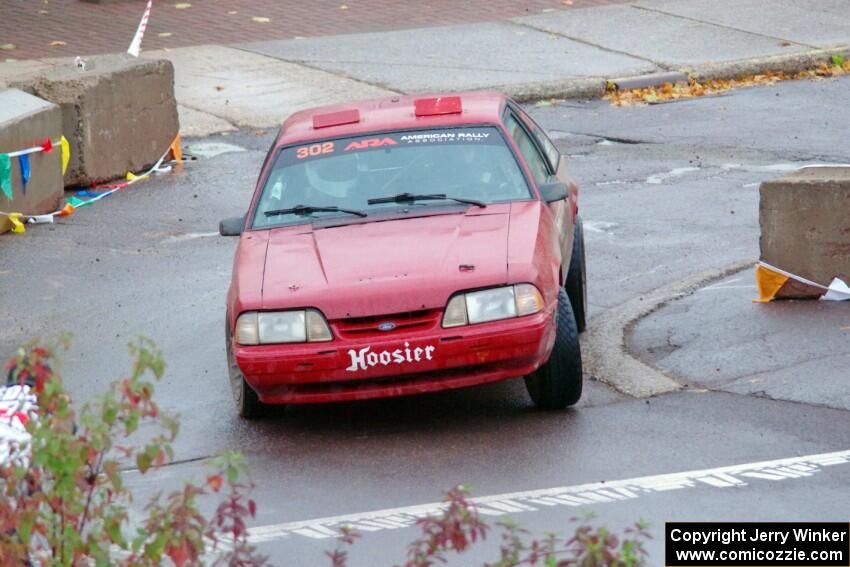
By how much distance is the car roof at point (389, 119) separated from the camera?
8906 mm

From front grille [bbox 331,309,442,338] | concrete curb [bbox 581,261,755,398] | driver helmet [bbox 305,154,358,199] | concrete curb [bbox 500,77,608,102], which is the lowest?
concrete curb [bbox 581,261,755,398]

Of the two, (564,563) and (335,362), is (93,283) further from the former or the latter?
(564,563)

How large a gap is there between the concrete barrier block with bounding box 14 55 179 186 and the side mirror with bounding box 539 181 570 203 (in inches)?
264

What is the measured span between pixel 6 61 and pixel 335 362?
486 inches

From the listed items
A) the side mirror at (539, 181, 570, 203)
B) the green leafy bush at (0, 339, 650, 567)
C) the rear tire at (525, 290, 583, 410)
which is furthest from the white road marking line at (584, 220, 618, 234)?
the green leafy bush at (0, 339, 650, 567)

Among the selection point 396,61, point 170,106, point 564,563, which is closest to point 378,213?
point 564,563

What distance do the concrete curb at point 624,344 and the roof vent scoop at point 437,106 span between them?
1595mm

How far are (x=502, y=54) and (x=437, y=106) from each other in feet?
32.7

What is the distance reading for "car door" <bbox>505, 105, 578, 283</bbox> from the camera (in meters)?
8.80

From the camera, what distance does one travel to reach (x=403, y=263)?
7.65m

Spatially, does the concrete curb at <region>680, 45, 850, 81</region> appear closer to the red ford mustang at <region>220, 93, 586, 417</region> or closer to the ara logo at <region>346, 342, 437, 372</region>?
the red ford mustang at <region>220, 93, 586, 417</region>

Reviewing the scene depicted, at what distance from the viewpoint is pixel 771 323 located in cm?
913

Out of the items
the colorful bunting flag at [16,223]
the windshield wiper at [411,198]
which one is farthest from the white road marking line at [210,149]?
the windshield wiper at [411,198]

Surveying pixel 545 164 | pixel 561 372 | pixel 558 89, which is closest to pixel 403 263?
pixel 561 372
